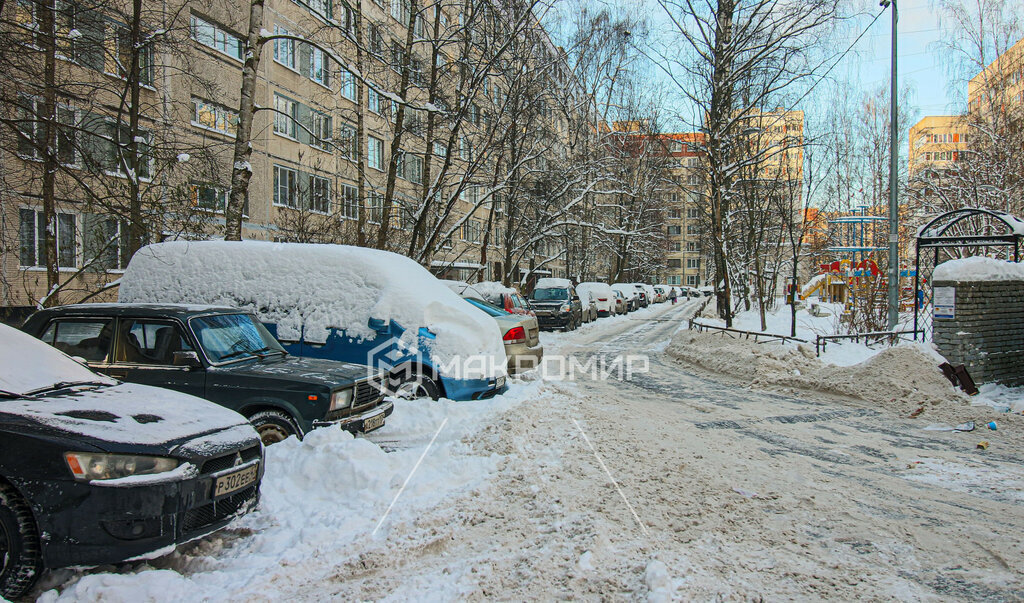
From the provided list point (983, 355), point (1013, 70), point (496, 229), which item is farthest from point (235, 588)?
point (496, 229)

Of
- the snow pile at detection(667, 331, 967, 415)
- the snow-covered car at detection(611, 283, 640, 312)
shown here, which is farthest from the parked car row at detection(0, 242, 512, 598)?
the snow-covered car at detection(611, 283, 640, 312)

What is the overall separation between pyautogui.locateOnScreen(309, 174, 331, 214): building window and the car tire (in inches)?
683

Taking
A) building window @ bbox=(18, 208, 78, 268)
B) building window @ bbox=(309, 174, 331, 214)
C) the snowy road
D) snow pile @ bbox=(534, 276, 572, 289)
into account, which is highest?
building window @ bbox=(309, 174, 331, 214)

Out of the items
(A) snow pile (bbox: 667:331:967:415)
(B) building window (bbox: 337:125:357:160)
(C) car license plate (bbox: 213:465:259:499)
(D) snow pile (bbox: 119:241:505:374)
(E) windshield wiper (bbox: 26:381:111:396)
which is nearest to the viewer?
(C) car license plate (bbox: 213:465:259:499)

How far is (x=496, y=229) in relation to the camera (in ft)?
143

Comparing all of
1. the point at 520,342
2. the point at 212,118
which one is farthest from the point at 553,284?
the point at 520,342

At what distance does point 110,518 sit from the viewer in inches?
130

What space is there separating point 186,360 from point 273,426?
102 cm

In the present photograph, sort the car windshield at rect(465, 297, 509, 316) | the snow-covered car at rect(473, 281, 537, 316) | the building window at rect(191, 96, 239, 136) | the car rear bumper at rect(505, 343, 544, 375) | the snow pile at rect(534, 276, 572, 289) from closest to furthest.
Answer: the car rear bumper at rect(505, 343, 544, 375) < the car windshield at rect(465, 297, 509, 316) < the snow-covered car at rect(473, 281, 537, 316) < the building window at rect(191, 96, 239, 136) < the snow pile at rect(534, 276, 572, 289)

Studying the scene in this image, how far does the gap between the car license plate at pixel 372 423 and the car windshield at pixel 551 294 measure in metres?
18.6

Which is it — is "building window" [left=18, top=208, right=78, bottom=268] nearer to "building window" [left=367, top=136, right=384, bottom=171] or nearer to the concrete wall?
"building window" [left=367, top=136, right=384, bottom=171]

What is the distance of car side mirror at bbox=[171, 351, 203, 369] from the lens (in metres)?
5.46

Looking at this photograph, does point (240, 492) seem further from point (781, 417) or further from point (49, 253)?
point (49, 253)

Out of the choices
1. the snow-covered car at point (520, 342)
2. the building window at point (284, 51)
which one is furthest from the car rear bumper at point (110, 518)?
the building window at point (284, 51)
